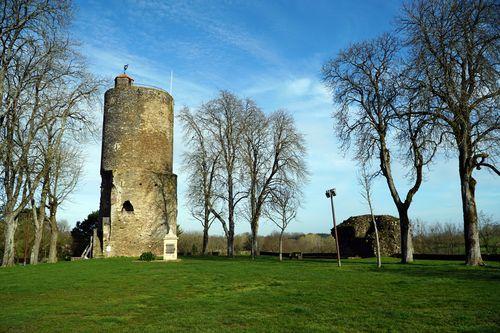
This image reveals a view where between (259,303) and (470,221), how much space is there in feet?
39.3

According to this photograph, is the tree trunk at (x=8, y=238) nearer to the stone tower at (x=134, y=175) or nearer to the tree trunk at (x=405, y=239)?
the stone tower at (x=134, y=175)

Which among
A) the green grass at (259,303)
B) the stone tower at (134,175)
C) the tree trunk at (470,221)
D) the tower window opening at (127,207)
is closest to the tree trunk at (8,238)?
the stone tower at (134,175)

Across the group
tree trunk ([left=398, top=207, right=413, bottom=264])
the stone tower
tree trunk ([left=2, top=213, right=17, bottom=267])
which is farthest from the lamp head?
tree trunk ([left=2, top=213, right=17, bottom=267])

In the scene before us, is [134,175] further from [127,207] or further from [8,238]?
[8,238]

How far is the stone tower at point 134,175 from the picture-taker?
27.2 m

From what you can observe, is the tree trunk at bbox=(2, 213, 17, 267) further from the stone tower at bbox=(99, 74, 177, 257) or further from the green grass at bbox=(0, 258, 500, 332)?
the green grass at bbox=(0, 258, 500, 332)

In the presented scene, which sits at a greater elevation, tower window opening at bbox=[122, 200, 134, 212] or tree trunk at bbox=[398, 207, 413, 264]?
tower window opening at bbox=[122, 200, 134, 212]

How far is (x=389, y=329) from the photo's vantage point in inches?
253

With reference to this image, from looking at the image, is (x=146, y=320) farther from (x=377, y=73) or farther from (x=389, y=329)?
(x=377, y=73)

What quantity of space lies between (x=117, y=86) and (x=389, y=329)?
85.4ft

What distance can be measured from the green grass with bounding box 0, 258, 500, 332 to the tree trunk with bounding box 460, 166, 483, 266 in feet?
9.88

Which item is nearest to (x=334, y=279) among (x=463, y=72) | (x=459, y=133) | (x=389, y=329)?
(x=389, y=329)

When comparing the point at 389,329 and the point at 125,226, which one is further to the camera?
the point at 125,226

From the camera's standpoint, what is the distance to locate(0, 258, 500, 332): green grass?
274 inches
